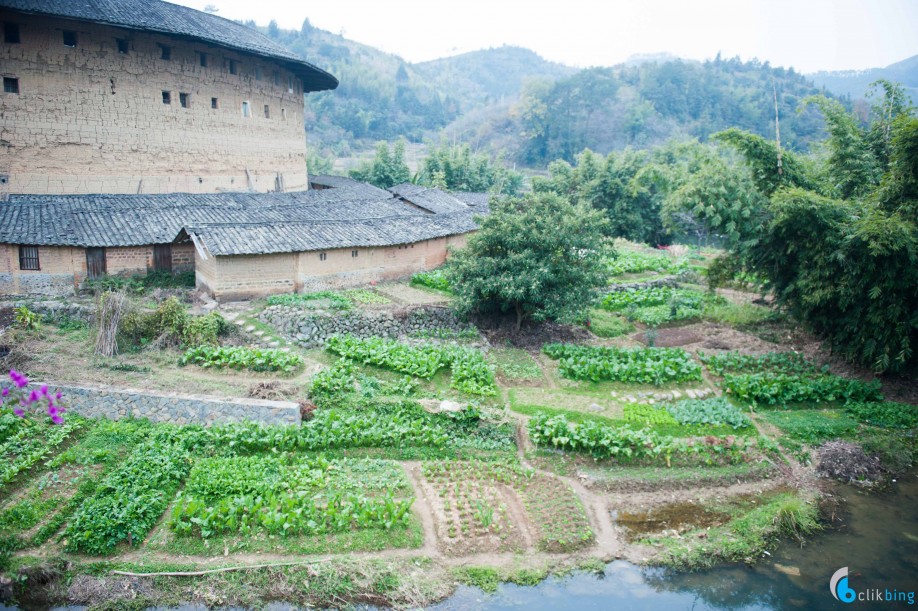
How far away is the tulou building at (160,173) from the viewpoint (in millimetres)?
18250

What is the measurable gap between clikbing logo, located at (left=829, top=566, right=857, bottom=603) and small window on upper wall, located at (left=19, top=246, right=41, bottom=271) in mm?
21421

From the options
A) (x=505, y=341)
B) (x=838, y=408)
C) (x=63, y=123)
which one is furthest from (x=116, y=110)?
(x=838, y=408)

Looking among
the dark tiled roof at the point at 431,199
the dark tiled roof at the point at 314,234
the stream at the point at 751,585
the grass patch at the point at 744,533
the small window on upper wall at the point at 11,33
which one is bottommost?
the stream at the point at 751,585

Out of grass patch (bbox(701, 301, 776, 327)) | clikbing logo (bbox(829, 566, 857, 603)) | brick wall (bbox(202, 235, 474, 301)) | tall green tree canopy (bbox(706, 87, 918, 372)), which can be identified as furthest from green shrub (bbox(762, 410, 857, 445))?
brick wall (bbox(202, 235, 474, 301))

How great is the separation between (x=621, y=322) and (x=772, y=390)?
6236mm

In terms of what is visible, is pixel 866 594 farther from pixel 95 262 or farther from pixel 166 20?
pixel 166 20

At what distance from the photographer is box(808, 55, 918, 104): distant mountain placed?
89.9m

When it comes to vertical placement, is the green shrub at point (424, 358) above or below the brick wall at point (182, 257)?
below

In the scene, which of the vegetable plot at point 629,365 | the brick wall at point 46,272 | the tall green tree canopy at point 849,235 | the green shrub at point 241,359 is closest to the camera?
the green shrub at point 241,359

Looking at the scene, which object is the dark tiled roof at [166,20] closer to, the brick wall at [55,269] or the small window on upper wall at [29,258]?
the small window on upper wall at [29,258]

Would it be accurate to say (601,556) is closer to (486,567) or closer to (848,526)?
(486,567)

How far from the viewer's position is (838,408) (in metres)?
14.5

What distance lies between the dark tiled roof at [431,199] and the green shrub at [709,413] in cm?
1768

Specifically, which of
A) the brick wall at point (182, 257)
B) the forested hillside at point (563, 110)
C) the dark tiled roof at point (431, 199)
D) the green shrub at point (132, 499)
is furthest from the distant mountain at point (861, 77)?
the green shrub at point (132, 499)
